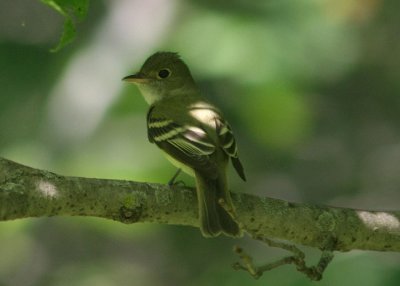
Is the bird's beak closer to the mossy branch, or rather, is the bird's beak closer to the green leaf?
the mossy branch

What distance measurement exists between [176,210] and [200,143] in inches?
33.9

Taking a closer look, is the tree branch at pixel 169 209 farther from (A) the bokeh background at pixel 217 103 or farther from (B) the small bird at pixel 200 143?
(A) the bokeh background at pixel 217 103

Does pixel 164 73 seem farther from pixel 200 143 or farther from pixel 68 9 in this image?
pixel 68 9

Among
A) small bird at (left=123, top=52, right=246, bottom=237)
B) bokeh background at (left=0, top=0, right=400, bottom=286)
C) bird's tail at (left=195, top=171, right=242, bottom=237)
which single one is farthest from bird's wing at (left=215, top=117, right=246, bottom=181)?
bokeh background at (left=0, top=0, right=400, bottom=286)

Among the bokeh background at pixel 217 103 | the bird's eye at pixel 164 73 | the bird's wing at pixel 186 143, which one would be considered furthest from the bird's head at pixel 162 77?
the bird's wing at pixel 186 143

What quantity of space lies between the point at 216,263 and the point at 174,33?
252 cm

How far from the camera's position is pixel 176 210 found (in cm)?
459

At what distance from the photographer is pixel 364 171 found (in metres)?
9.44

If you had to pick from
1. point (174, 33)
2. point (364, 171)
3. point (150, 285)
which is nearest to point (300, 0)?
point (174, 33)

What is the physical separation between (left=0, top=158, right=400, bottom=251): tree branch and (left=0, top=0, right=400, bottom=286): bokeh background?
70 centimetres

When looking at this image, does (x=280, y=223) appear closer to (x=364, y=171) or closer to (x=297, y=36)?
(x=297, y=36)

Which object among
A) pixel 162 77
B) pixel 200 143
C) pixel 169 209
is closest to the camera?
pixel 169 209

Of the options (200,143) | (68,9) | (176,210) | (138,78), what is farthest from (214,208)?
(138,78)

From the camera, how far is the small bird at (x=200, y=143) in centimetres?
489
